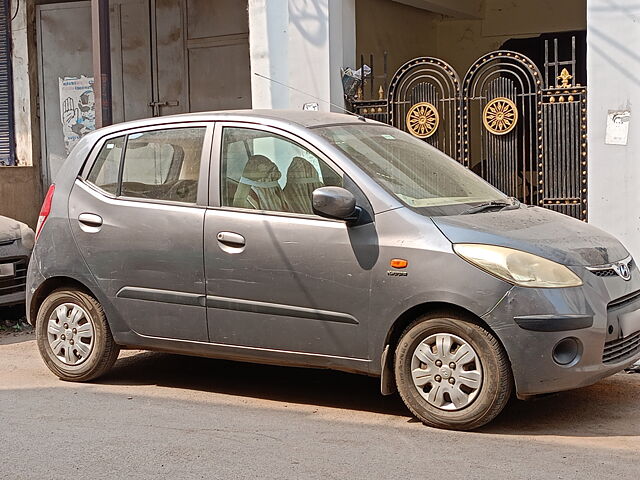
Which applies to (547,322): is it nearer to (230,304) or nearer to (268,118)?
(230,304)

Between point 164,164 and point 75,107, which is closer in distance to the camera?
point 164,164

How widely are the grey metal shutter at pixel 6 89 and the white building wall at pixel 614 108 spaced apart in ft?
26.1

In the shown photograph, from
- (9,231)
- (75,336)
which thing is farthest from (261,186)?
(9,231)

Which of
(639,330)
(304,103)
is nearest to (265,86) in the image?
(304,103)

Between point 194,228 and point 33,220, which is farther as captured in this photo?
point 33,220

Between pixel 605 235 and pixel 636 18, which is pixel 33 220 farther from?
pixel 605 235

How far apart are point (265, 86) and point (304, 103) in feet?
1.60

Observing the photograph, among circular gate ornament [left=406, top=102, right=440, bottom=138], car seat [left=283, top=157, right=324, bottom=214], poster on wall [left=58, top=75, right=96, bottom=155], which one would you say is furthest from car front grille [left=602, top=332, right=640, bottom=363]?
poster on wall [left=58, top=75, right=96, bottom=155]

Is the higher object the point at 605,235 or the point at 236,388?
the point at 605,235

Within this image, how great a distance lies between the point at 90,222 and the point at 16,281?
2.86m

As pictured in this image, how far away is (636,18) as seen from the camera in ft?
29.5

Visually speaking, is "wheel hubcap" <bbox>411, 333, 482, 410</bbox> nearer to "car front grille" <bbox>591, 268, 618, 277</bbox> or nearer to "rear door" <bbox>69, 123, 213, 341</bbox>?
"car front grille" <bbox>591, 268, 618, 277</bbox>

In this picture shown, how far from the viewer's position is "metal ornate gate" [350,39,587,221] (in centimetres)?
952

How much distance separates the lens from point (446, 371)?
5719mm
